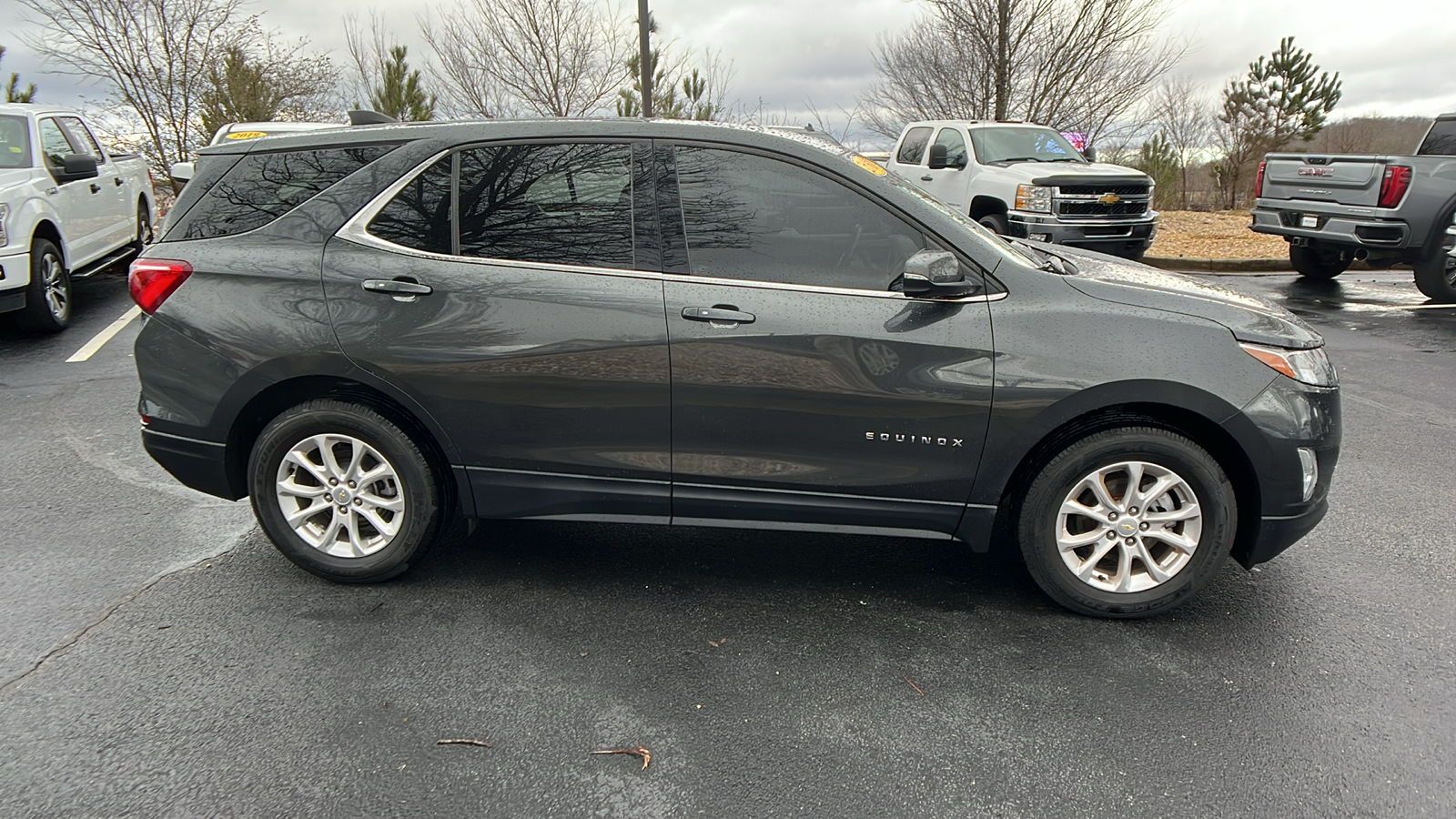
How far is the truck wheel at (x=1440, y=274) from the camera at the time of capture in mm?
9562

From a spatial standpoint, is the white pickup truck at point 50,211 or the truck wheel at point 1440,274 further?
the truck wheel at point 1440,274

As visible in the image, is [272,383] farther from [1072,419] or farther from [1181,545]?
[1181,545]

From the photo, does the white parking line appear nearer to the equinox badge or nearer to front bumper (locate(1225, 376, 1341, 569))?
the equinox badge

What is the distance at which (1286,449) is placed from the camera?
3127mm

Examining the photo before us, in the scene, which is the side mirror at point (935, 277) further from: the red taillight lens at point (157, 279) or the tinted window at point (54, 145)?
the tinted window at point (54, 145)

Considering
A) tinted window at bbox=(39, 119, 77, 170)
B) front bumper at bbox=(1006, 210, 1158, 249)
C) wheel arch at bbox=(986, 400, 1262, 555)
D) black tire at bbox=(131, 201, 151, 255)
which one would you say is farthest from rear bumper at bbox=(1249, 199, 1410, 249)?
black tire at bbox=(131, 201, 151, 255)

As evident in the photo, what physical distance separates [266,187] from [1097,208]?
1022 centimetres

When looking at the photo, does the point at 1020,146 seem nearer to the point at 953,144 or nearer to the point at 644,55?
the point at 953,144

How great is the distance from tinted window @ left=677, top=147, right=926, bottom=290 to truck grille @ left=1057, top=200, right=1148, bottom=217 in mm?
8781

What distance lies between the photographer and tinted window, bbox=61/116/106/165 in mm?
9305

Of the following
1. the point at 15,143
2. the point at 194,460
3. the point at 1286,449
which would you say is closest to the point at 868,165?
the point at 1286,449

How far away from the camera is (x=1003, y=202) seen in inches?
456

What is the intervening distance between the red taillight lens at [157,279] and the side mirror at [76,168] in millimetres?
5970

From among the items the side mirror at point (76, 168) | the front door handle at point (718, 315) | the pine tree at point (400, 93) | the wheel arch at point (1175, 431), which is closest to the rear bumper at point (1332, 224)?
the wheel arch at point (1175, 431)
